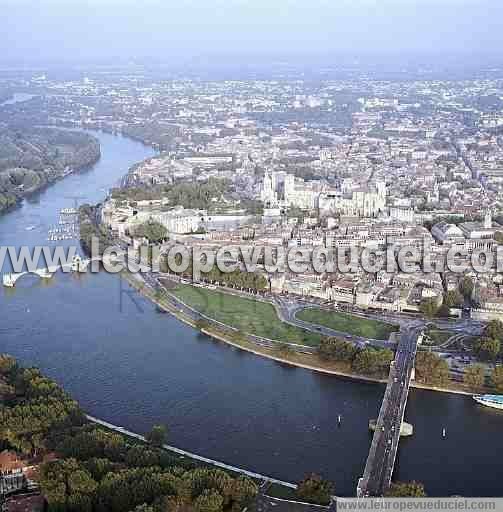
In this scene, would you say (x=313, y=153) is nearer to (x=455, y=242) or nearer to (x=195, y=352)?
(x=455, y=242)

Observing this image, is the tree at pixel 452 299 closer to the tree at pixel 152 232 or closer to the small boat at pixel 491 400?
the small boat at pixel 491 400

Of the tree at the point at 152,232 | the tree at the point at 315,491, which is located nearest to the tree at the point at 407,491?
the tree at the point at 315,491

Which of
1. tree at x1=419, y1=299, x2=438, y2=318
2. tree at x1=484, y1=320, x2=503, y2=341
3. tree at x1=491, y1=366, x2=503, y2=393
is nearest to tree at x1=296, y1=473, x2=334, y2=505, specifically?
tree at x1=491, y1=366, x2=503, y2=393

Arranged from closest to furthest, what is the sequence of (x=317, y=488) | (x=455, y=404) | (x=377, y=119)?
(x=317, y=488) → (x=455, y=404) → (x=377, y=119)

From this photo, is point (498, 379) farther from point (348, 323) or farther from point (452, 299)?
point (452, 299)

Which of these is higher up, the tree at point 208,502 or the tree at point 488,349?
the tree at point 488,349

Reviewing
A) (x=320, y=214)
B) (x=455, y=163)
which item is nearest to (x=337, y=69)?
(x=455, y=163)

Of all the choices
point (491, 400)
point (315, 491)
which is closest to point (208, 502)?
point (315, 491)
